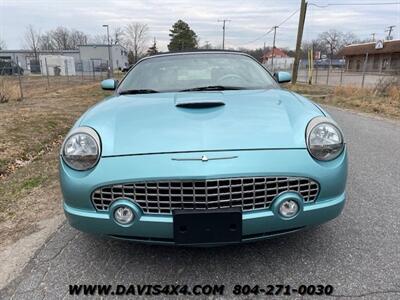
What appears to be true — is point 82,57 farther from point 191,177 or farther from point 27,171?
point 191,177

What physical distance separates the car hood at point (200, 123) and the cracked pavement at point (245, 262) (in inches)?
32.7

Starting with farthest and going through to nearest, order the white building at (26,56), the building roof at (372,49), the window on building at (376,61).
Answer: the white building at (26,56) < the window on building at (376,61) < the building roof at (372,49)

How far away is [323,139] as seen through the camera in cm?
226

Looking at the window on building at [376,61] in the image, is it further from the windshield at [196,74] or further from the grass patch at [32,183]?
the grass patch at [32,183]

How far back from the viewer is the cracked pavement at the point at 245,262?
2.22 meters

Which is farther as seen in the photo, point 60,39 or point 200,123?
point 60,39

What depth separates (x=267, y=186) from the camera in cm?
207

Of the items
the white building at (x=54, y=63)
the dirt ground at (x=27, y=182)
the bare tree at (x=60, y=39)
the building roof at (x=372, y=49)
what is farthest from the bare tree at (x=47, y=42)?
the dirt ground at (x=27, y=182)

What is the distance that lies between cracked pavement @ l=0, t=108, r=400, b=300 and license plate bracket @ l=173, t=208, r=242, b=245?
378 mm

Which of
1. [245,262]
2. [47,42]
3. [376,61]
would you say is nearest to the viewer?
[245,262]

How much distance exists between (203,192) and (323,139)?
2.78 ft

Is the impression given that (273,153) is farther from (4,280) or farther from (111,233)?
(4,280)

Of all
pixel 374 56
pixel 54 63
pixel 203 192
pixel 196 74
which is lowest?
pixel 54 63

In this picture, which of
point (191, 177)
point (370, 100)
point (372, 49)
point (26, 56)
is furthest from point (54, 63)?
point (191, 177)
